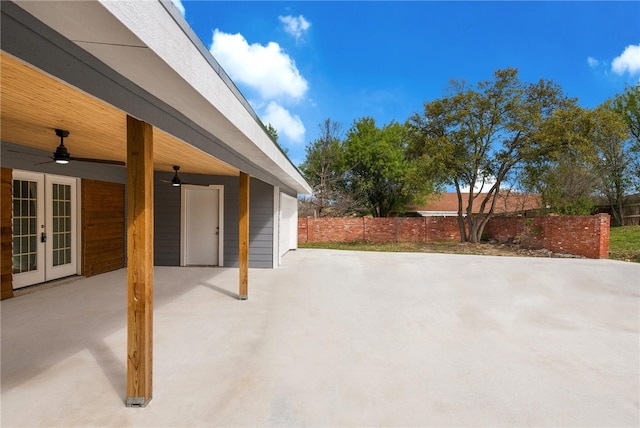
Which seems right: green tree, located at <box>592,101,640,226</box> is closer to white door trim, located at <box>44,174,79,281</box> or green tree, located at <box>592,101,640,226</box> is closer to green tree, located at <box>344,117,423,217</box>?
green tree, located at <box>344,117,423,217</box>

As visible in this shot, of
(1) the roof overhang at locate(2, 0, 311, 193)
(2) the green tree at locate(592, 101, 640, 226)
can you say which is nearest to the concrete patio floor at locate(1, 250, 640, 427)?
(1) the roof overhang at locate(2, 0, 311, 193)

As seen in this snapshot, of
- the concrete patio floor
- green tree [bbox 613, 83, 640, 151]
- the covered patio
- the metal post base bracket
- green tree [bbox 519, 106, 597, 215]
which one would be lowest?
the concrete patio floor

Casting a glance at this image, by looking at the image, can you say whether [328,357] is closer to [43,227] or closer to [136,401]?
[136,401]

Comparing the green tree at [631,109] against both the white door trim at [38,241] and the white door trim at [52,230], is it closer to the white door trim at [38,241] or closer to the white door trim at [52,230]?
the white door trim at [52,230]

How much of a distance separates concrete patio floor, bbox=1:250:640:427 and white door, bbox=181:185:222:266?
190 centimetres

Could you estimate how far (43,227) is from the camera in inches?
215

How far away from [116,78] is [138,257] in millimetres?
1152

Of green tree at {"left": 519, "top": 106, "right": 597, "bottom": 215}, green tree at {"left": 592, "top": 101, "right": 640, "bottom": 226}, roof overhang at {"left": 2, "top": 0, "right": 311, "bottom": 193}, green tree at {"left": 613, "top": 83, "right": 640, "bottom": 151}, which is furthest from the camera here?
green tree at {"left": 613, "top": 83, "right": 640, "bottom": 151}

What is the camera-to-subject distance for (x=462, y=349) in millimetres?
3438

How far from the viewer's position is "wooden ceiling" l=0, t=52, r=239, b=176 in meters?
1.78

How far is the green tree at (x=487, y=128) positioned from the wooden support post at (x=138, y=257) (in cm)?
1361

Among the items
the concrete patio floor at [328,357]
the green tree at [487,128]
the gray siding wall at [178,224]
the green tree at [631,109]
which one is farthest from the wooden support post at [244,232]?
the green tree at [631,109]

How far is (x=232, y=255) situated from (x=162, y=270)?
1522 millimetres

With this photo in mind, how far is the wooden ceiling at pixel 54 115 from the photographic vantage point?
5.83 ft
